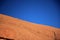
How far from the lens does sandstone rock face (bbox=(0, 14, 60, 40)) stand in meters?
1.05

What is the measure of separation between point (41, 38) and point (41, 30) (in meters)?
0.09

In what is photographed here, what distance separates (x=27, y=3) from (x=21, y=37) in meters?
0.47

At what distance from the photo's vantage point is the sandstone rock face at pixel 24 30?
1.05 m

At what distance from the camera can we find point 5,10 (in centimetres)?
132

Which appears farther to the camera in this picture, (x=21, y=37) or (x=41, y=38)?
(x=41, y=38)

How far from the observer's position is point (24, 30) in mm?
1180

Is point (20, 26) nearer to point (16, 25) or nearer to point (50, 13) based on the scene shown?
point (16, 25)

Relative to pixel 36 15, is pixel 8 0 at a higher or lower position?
higher

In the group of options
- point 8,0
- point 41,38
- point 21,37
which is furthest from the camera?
point 8,0

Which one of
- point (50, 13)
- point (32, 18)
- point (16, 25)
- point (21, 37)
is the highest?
point (50, 13)

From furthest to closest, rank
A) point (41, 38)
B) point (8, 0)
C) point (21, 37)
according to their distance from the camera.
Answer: point (8, 0) → point (41, 38) → point (21, 37)

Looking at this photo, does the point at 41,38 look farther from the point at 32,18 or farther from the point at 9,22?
the point at 9,22

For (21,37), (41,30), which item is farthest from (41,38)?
(21,37)

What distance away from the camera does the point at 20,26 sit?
3.89ft
